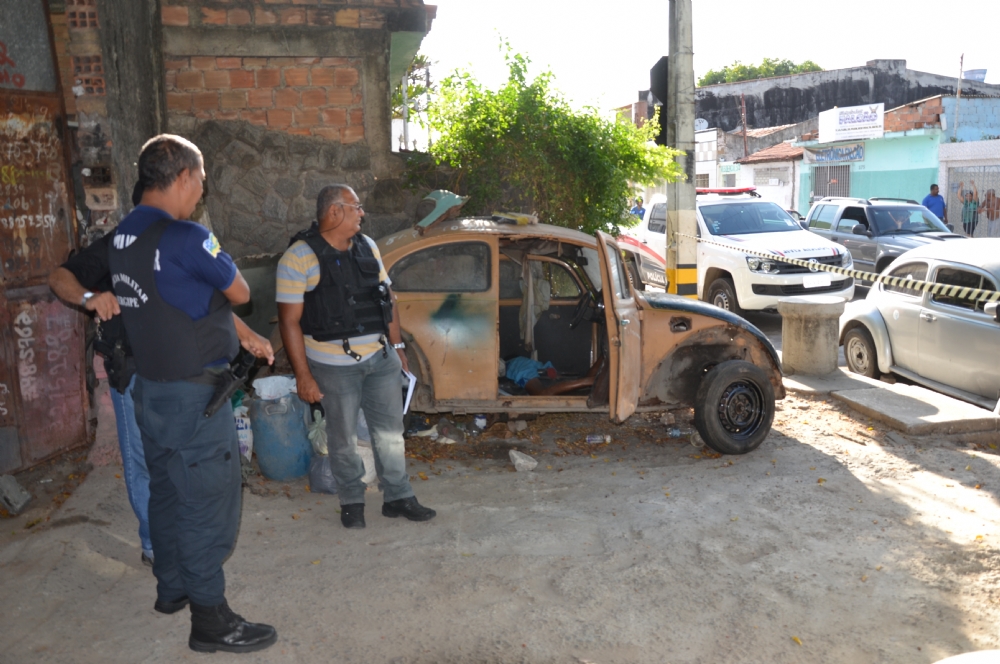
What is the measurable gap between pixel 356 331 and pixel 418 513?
1.19m

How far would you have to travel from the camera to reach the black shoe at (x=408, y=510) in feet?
16.1

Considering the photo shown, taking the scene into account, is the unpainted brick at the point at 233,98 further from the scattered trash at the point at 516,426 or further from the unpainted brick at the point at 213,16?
the scattered trash at the point at 516,426

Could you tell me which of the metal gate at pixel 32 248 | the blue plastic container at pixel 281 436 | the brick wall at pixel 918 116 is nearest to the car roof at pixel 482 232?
the blue plastic container at pixel 281 436

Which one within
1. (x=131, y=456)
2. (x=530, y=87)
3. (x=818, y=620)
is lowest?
(x=818, y=620)

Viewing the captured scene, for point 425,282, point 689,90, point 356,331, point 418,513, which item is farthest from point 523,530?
point 689,90

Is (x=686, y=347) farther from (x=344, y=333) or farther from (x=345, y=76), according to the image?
(x=345, y=76)

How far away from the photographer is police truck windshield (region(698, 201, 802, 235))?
12.5 m

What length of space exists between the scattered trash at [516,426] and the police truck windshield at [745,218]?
6.71 m

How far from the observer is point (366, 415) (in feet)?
15.8

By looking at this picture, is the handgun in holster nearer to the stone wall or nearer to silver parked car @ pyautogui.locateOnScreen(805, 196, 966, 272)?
silver parked car @ pyautogui.locateOnScreen(805, 196, 966, 272)

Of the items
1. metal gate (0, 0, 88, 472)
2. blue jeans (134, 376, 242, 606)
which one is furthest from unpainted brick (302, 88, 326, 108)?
blue jeans (134, 376, 242, 606)

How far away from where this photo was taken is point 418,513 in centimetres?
491

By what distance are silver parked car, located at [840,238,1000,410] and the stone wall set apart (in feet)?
109

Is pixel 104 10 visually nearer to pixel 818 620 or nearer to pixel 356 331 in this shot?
pixel 356 331
